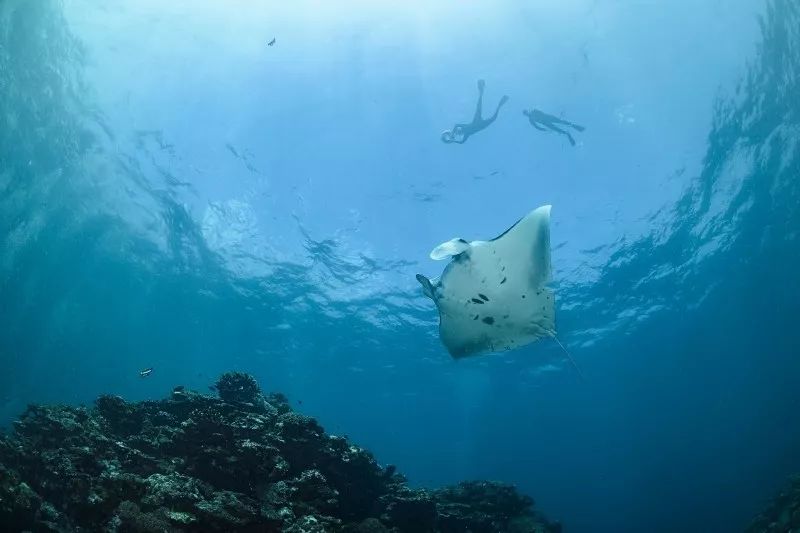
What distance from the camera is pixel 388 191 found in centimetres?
1953

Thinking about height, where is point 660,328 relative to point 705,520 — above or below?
below

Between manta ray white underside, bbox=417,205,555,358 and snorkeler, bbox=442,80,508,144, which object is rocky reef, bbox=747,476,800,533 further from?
snorkeler, bbox=442,80,508,144

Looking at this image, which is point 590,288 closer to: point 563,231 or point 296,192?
point 563,231

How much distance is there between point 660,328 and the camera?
98.1 ft

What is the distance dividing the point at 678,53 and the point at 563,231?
785 cm

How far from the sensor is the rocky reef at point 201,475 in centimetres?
448

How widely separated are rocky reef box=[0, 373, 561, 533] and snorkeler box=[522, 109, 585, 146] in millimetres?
12846

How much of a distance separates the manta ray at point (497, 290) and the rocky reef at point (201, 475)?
2.75 metres

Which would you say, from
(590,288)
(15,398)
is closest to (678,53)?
(590,288)

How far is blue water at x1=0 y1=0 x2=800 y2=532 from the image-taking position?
1522 centimetres

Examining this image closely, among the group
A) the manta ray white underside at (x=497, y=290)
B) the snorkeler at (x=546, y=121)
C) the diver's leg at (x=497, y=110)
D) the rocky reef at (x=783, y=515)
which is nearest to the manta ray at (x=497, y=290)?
the manta ray white underside at (x=497, y=290)

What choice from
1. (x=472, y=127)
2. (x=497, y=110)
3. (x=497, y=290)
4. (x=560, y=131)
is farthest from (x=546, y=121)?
(x=497, y=290)

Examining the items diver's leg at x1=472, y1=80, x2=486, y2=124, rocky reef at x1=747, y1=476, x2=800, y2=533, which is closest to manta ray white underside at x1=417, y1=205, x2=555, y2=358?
rocky reef at x1=747, y1=476, x2=800, y2=533

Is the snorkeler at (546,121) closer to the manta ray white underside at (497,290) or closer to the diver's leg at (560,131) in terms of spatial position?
the diver's leg at (560,131)
